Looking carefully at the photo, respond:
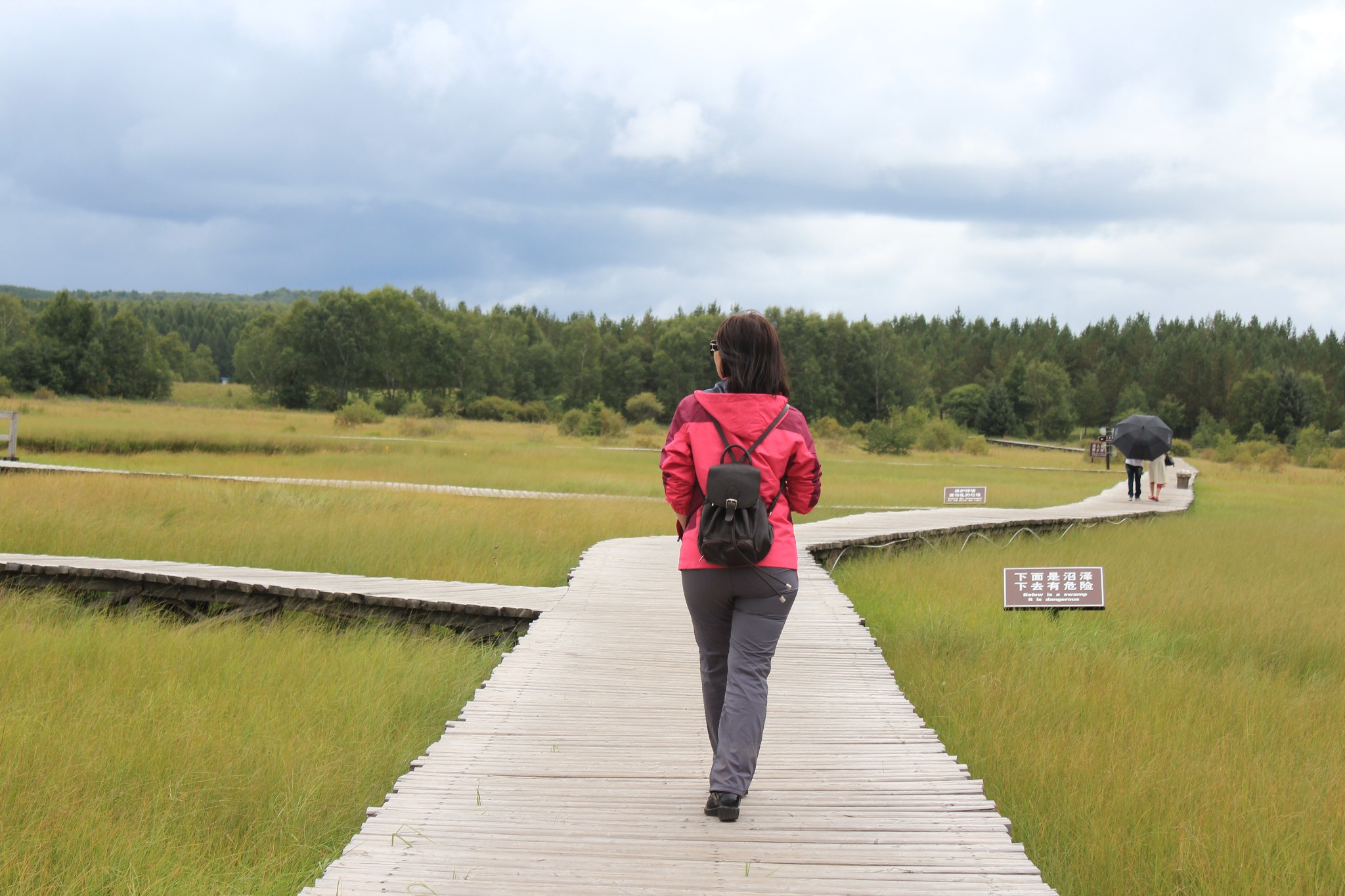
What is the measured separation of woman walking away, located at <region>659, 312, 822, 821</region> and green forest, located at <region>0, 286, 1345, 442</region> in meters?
70.7

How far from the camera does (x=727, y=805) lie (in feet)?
12.5

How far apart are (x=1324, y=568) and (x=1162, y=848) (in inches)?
431

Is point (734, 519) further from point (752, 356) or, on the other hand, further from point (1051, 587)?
point (1051, 587)

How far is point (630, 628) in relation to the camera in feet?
25.2

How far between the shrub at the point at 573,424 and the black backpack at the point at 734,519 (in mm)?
52305

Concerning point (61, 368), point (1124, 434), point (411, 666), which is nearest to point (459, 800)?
point (411, 666)

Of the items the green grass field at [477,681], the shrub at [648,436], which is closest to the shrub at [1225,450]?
the shrub at [648,436]

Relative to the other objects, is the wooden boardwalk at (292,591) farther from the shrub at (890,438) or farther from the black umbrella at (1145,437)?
the shrub at (890,438)

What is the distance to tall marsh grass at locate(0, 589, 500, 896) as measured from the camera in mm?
3885

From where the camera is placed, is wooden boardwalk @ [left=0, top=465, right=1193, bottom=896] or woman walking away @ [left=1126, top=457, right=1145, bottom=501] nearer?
wooden boardwalk @ [left=0, top=465, right=1193, bottom=896]

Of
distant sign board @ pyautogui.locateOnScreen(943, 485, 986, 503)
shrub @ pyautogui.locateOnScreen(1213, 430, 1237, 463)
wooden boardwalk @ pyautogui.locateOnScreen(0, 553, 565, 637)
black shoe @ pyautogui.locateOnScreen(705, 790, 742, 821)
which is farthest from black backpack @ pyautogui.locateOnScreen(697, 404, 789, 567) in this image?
shrub @ pyautogui.locateOnScreen(1213, 430, 1237, 463)

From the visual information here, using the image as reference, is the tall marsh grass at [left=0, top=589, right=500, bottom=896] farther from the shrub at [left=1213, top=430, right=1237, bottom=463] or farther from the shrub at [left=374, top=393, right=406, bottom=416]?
the shrub at [left=374, top=393, right=406, bottom=416]

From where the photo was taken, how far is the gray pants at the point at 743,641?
3.75 m

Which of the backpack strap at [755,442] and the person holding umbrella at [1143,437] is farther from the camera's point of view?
the person holding umbrella at [1143,437]
